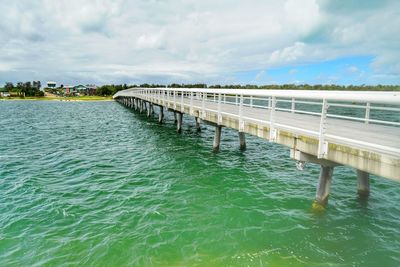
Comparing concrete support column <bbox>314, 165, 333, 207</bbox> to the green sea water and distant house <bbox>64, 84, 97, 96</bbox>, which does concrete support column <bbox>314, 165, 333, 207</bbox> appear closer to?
the green sea water

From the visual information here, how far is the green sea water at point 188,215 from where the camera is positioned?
25.0 feet

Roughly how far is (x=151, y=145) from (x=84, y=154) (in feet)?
15.5

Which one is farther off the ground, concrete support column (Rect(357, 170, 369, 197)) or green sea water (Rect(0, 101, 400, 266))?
concrete support column (Rect(357, 170, 369, 197))

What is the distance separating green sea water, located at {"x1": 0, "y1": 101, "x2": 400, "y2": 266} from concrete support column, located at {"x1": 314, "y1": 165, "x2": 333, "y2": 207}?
46 centimetres

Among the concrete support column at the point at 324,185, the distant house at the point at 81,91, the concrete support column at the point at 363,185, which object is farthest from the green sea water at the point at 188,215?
the distant house at the point at 81,91

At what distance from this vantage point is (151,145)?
21.9m

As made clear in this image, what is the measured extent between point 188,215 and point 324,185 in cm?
448

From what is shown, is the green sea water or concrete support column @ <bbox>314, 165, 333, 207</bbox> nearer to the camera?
the green sea water

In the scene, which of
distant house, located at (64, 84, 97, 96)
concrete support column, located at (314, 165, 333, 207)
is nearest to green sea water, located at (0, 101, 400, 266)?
concrete support column, located at (314, 165, 333, 207)

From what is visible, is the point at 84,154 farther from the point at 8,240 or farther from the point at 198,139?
the point at 8,240

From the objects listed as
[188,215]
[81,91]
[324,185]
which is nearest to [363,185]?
[324,185]

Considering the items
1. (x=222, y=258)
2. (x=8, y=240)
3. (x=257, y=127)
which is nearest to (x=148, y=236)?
(x=222, y=258)

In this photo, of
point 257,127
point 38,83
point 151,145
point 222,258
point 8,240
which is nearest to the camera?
point 222,258

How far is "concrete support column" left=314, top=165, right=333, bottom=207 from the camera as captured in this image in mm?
9398
